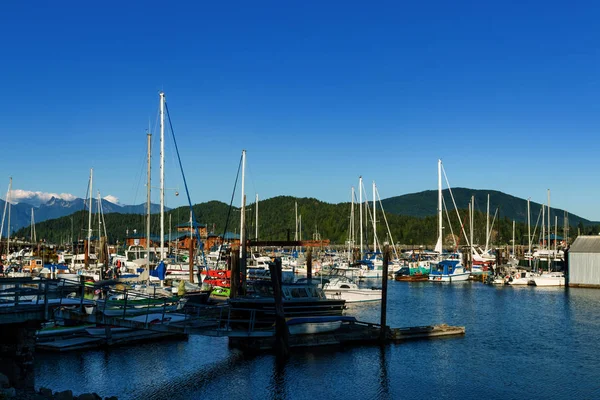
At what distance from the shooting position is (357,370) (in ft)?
116

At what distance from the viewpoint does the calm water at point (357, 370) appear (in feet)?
102

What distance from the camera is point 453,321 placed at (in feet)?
182

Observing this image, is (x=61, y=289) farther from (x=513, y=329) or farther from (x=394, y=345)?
(x=513, y=329)

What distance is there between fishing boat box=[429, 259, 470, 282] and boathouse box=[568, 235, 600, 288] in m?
16.3

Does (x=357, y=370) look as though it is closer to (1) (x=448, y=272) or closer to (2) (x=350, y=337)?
(2) (x=350, y=337)

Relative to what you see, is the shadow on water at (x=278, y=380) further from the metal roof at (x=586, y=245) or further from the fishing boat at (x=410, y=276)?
the fishing boat at (x=410, y=276)

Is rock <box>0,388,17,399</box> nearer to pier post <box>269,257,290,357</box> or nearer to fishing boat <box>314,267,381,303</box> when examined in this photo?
pier post <box>269,257,290,357</box>

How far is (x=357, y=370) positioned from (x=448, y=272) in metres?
66.1

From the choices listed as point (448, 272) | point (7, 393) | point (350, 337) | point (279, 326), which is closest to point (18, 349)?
point (7, 393)

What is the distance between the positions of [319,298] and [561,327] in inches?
837

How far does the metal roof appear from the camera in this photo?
86438 millimetres

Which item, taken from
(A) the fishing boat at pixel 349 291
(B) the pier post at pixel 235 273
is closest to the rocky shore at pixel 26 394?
(B) the pier post at pixel 235 273

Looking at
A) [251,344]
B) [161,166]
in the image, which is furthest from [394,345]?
[161,166]

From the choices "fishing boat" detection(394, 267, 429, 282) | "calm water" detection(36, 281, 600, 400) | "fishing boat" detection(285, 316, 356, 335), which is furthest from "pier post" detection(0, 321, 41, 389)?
"fishing boat" detection(394, 267, 429, 282)
